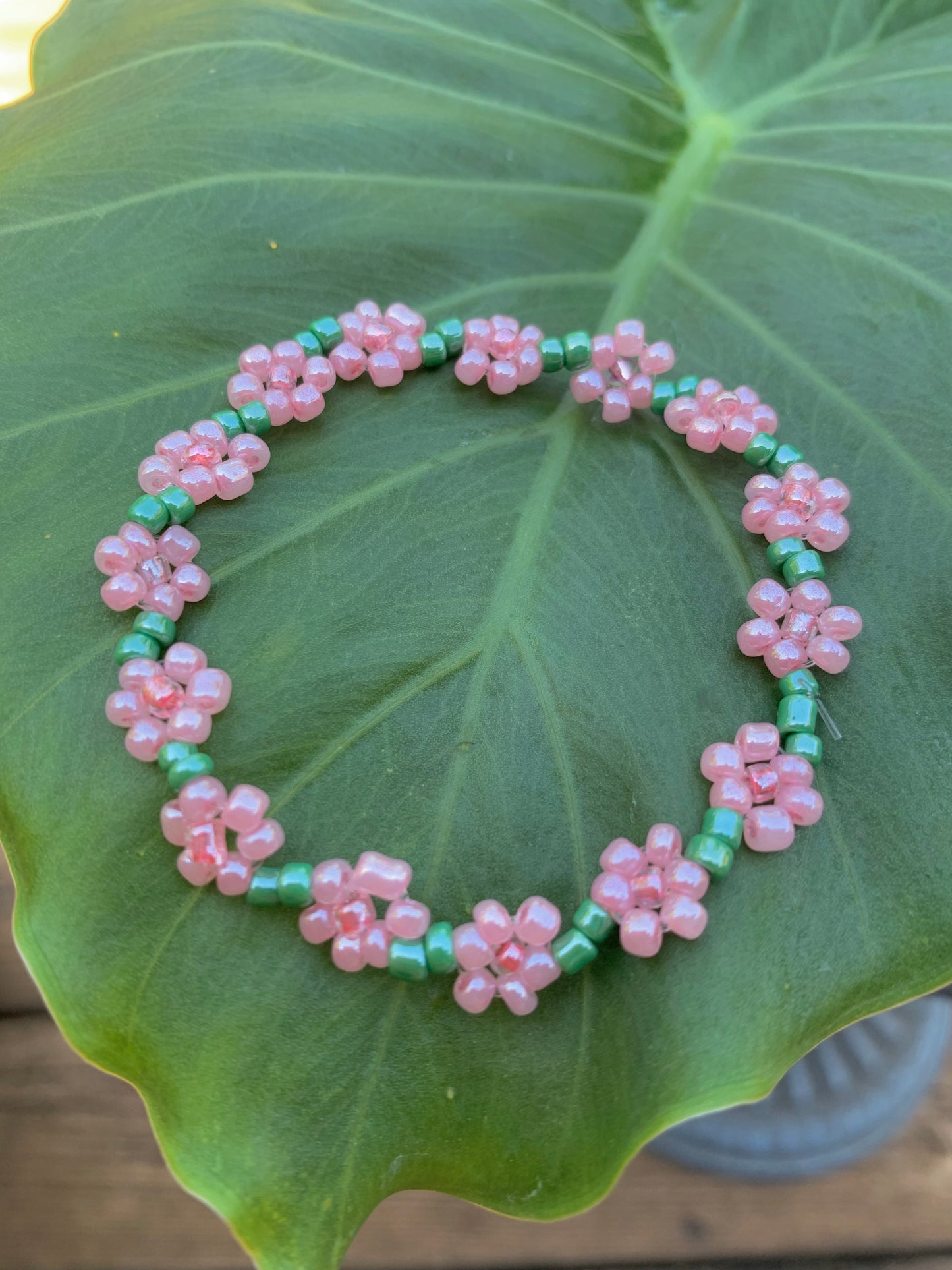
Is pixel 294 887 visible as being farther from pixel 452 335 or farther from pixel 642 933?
pixel 452 335

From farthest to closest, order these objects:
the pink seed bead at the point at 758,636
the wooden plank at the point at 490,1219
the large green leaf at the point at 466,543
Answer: the wooden plank at the point at 490,1219
the pink seed bead at the point at 758,636
the large green leaf at the point at 466,543

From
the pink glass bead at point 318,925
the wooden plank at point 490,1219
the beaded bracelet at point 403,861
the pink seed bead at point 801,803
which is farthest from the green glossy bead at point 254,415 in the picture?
the wooden plank at point 490,1219

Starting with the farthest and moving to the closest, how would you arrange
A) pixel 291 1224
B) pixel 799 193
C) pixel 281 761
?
1. pixel 799 193
2. pixel 281 761
3. pixel 291 1224

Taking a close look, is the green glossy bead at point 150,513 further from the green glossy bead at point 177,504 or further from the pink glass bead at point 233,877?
the pink glass bead at point 233,877

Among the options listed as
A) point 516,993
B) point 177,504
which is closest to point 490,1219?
point 516,993

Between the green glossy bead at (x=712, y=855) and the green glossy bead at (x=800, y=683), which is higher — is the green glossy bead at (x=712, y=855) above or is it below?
below

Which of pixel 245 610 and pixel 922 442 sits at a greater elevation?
pixel 922 442

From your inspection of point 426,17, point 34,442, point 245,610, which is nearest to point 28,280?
point 34,442

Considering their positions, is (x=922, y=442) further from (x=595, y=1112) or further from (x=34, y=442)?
(x=34, y=442)
